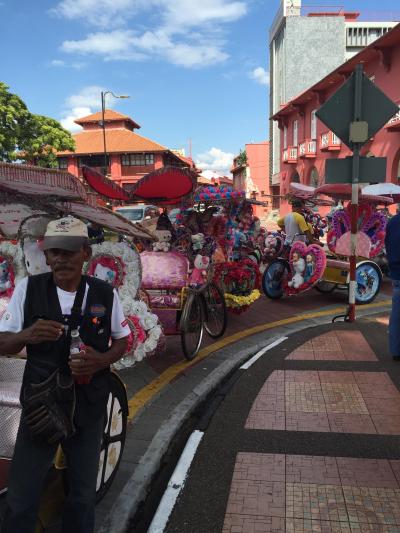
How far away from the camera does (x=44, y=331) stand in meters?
1.89

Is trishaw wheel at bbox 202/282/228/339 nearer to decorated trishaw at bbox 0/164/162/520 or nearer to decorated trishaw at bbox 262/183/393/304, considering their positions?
decorated trishaw at bbox 0/164/162/520

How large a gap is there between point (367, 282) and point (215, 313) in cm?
368

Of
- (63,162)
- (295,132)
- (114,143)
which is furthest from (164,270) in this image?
(63,162)

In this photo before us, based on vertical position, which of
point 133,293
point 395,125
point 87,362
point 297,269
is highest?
point 395,125

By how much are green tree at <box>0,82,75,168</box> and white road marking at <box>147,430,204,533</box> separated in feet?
81.1

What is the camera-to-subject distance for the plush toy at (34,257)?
13.9 feet

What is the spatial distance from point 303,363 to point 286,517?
2707 millimetres

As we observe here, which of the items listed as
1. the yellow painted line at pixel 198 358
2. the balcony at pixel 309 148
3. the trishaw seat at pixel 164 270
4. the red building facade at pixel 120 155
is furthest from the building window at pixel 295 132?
the trishaw seat at pixel 164 270

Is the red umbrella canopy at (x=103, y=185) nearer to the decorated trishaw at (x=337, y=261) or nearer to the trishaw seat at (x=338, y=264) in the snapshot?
the decorated trishaw at (x=337, y=261)

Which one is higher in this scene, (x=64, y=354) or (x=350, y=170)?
(x=350, y=170)

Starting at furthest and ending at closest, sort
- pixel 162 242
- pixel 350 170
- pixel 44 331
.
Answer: pixel 162 242
pixel 350 170
pixel 44 331

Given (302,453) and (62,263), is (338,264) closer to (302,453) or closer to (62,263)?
(302,453)

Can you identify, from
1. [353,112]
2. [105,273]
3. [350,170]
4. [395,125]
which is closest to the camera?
[105,273]

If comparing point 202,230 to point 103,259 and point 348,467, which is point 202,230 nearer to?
point 103,259
